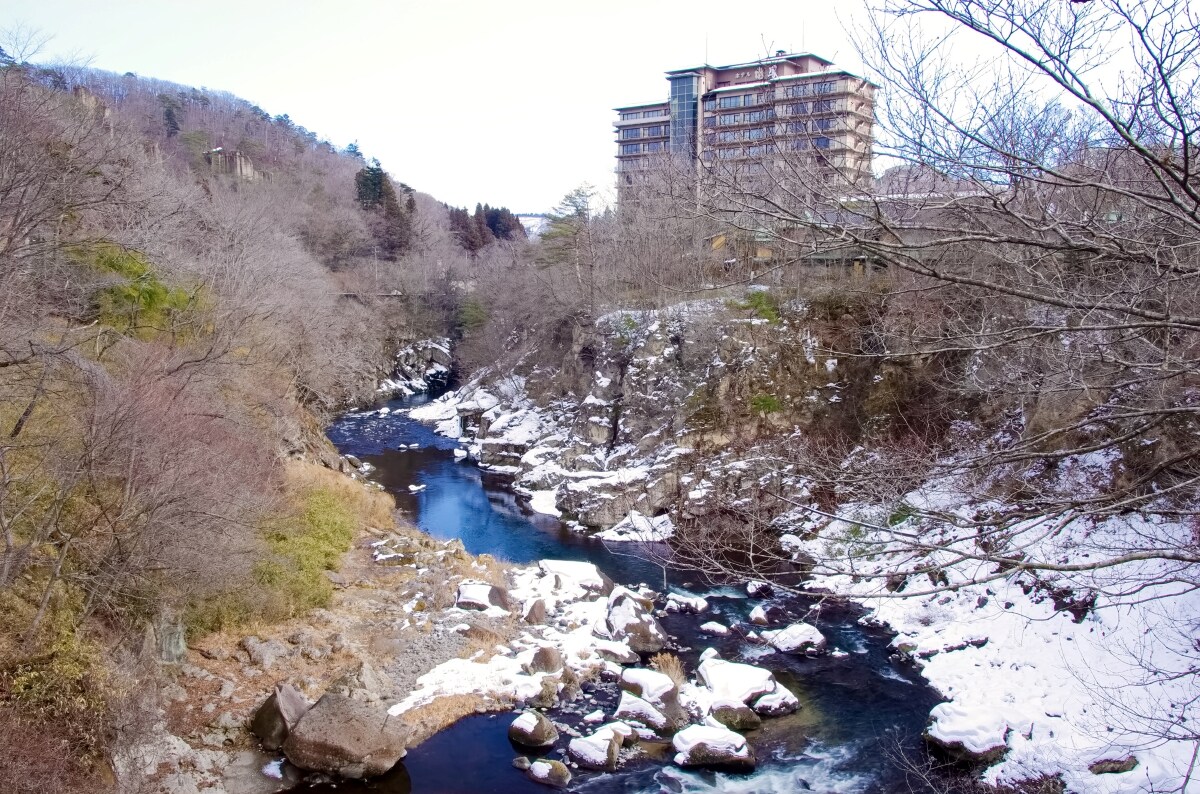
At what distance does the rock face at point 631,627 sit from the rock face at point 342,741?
15.5ft

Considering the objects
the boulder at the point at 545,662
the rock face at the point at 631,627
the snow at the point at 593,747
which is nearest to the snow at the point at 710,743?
the snow at the point at 593,747

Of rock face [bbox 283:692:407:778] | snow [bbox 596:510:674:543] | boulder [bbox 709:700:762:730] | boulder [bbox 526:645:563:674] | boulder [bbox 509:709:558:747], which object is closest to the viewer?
rock face [bbox 283:692:407:778]

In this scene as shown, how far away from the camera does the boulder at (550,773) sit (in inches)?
391

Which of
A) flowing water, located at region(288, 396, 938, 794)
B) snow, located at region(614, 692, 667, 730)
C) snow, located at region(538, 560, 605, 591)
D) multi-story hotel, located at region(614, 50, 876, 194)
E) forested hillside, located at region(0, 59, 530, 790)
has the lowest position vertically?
flowing water, located at region(288, 396, 938, 794)

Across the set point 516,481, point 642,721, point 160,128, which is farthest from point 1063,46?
point 160,128

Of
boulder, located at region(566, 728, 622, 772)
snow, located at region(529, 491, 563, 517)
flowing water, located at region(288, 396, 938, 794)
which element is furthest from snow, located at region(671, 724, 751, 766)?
snow, located at region(529, 491, 563, 517)

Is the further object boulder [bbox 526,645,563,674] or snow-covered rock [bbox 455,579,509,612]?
snow-covered rock [bbox 455,579,509,612]

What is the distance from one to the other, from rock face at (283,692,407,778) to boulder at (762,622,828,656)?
6.80 meters

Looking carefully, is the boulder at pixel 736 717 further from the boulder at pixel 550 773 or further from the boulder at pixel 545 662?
the boulder at pixel 545 662

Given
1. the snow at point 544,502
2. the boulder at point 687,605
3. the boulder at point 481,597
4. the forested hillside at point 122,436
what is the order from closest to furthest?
the forested hillside at point 122,436, the boulder at point 481,597, the boulder at point 687,605, the snow at point 544,502

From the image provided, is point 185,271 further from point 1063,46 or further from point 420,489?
point 1063,46

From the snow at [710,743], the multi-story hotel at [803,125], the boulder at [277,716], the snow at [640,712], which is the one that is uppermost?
the multi-story hotel at [803,125]

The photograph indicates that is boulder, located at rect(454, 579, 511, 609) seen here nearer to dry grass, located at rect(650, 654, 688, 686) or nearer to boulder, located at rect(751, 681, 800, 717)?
dry grass, located at rect(650, 654, 688, 686)

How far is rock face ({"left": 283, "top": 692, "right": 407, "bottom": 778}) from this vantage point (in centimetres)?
991
